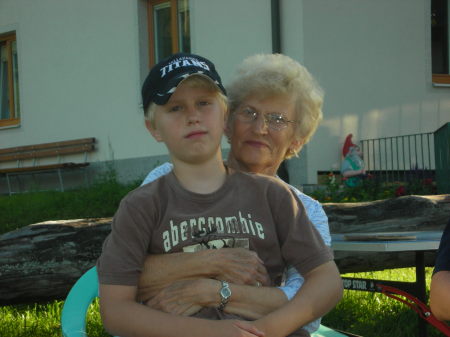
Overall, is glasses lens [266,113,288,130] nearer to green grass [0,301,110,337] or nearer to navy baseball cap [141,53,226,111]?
navy baseball cap [141,53,226,111]

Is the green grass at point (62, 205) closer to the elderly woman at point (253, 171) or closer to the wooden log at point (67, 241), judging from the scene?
the wooden log at point (67, 241)

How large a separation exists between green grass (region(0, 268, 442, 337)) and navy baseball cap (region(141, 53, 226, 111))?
2.31m

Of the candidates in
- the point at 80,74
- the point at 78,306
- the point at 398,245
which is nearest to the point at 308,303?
the point at 398,245

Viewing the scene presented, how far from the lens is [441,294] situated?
1.79 m

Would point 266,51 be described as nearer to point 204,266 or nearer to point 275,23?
point 275,23

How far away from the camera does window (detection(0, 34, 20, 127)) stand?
44.6 feet

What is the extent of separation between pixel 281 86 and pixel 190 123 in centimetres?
67

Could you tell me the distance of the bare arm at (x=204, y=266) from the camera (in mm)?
2014

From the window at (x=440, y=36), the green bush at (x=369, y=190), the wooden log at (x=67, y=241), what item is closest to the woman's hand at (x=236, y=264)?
the wooden log at (x=67, y=241)

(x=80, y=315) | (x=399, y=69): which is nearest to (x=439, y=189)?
(x=399, y=69)

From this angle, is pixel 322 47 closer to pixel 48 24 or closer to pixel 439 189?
pixel 439 189

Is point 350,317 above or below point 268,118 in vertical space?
below

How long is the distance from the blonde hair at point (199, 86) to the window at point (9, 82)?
11.9 m

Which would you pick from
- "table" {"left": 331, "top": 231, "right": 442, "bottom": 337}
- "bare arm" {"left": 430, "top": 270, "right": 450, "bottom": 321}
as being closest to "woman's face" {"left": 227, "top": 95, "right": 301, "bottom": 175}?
"table" {"left": 331, "top": 231, "right": 442, "bottom": 337}
